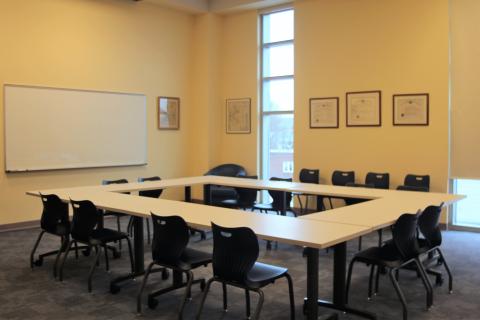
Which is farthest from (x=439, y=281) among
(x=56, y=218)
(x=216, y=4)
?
(x=216, y=4)

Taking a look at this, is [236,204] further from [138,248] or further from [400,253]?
[400,253]

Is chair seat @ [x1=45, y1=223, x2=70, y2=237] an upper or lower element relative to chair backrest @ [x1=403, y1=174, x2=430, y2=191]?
lower

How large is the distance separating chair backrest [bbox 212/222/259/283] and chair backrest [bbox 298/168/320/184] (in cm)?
468

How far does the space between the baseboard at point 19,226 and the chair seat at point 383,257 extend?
199 inches

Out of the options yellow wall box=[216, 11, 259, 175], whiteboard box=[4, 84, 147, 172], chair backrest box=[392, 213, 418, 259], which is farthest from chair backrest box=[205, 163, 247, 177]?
chair backrest box=[392, 213, 418, 259]

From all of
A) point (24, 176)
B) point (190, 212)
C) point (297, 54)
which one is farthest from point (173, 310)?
point (297, 54)

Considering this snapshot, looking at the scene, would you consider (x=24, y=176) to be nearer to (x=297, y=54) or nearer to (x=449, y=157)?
(x=297, y=54)

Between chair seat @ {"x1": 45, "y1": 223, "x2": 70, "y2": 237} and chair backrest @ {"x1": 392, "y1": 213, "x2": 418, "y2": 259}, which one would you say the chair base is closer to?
chair backrest @ {"x1": 392, "y1": 213, "x2": 418, "y2": 259}

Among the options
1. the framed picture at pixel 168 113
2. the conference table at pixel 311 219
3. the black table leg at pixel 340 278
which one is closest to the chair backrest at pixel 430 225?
the conference table at pixel 311 219

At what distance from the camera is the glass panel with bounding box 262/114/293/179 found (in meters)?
8.36

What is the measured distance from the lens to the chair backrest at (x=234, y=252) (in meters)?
2.96

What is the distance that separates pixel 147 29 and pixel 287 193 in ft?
13.5

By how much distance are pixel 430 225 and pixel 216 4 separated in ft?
20.1

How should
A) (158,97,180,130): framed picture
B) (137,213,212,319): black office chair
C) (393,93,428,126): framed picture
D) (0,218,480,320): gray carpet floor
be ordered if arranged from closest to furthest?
1. (137,213,212,319): black office chair
2. (0,218,480,320): gray carpet floor
3. (393,93,428,126): framed picture
4. (158,97,180,130): framed picture
